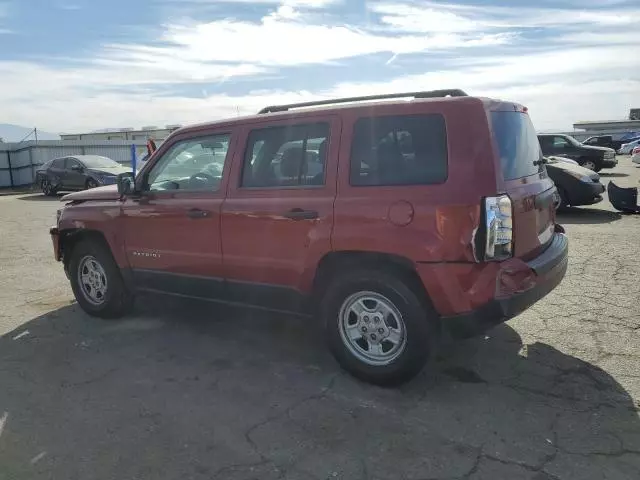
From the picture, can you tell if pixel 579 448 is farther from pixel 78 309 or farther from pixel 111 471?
pixel 78 309

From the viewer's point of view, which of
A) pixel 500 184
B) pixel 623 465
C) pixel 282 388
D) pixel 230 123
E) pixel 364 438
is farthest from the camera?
pixel 230 123

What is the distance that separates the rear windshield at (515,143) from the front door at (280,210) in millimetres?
1081

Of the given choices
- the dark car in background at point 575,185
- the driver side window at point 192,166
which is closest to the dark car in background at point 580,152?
the dark car in background at point 575,185

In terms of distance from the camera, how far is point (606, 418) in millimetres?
3215

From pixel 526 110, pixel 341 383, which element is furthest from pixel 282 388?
pixel 526 110

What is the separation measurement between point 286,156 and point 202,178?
89 cm

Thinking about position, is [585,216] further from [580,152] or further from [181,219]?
[580,152]

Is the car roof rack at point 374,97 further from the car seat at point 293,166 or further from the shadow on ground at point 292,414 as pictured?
the shadow on ground at point 292,414

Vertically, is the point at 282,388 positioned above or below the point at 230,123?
below

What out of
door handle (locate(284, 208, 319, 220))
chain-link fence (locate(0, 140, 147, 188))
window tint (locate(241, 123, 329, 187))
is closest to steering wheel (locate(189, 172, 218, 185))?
window tint (locate(241, 123, 329, 187))

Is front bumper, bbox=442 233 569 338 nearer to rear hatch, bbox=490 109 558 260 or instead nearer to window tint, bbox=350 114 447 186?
rear hatch, bbox=490 109 558 260

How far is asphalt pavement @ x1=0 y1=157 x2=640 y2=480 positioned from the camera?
2869 millimetres

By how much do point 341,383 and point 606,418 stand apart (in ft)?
5.46

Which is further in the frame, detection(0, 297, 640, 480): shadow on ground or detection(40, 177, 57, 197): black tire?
detection(40, 177, 57, 197): black tire
